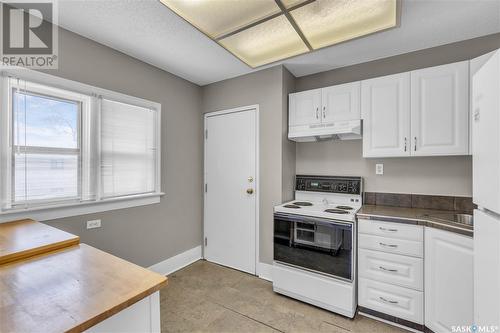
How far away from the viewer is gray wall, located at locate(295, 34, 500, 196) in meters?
2.14

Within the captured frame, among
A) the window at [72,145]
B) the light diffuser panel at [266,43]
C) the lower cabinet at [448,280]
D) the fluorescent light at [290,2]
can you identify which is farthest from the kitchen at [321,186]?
the fluorescent light at [290,2]

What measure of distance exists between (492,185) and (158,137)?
9.03ft

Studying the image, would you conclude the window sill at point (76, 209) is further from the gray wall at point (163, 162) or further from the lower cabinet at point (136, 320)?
the lower cabinet at point (136, 320)

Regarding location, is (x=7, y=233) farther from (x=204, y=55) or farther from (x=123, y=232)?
(x=204, y=55)

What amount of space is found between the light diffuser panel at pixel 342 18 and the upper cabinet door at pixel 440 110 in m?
0.62

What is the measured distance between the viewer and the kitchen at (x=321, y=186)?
1717 millimetres

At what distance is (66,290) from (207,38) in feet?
6.77

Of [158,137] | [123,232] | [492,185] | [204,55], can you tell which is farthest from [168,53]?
[492,185]

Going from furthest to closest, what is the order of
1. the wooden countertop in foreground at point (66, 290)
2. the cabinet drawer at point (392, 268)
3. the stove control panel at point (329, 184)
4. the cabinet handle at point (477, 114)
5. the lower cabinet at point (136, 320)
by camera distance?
the stove control panel at point (329, 184) < the cabinet drawer at point (392, 268) < the cabinet handle at point (477, 114) < the lower cabinet at point (136, 320) < the wooden countertop in foreground at point (66, 290)

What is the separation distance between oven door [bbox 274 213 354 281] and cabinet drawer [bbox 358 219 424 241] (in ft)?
0.52

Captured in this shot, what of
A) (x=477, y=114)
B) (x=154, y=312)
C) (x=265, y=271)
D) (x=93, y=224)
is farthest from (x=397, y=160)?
(x=93, y=224)

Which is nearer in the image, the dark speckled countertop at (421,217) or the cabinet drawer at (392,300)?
the dark speckled countertop at (421,217)

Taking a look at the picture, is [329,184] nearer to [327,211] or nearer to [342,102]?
[327,211]

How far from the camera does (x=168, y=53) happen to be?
236 centimetres
